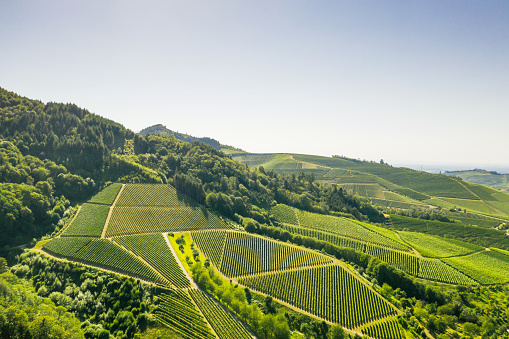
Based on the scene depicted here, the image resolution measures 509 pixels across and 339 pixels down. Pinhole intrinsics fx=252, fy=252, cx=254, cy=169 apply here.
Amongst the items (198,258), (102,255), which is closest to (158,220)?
(102,255)

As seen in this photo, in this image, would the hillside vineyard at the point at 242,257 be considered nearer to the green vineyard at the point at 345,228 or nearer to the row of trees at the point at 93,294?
the green vineyard at the point at 345,228

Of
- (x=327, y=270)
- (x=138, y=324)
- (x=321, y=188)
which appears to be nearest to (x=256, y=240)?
(x=327, y=270)

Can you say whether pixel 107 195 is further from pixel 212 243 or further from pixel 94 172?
pixel 212 243

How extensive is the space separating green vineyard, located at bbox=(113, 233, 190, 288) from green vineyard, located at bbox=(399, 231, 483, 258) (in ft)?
311

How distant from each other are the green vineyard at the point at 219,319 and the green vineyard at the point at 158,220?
127ft

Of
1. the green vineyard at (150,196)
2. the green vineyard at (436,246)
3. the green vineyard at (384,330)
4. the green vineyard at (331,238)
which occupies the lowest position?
the green vineyard at (384,330)

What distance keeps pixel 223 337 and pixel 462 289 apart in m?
78.5

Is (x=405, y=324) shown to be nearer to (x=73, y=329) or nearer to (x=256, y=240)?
(x=256, y=240)

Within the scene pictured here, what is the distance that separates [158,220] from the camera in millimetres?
101125

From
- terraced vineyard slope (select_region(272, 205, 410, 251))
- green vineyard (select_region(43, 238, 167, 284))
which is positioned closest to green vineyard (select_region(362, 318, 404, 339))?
terraced vineyard slope (select_region(272, 205, 410, 251))

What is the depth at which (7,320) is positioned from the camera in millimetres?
37531

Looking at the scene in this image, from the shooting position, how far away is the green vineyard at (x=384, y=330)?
193 feet

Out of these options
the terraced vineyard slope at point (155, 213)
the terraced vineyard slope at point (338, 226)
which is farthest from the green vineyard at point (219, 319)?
the terraced vineyard slope at point (338, 226)

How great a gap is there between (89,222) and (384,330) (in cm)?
9730
